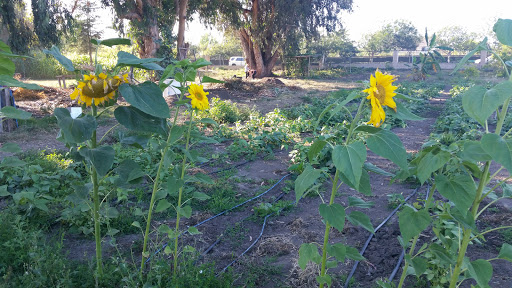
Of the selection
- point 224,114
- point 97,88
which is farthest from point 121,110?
point 224,114

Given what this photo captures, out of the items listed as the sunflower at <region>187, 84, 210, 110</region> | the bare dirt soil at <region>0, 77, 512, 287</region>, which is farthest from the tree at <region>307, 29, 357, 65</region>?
the sunflower at <region>187, 84, 210, 110</region>

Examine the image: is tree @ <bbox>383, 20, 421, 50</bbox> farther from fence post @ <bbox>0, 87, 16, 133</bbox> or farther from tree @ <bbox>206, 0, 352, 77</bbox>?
fence post @ <bbox>0, 87, 16, 133</bbox>

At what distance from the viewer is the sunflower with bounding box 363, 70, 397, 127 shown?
55.2 inches

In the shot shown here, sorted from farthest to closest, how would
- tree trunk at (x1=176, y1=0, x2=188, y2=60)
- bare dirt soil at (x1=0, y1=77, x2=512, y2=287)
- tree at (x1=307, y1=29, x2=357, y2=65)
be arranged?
1. tree at (x1=307, y1=29, x2=357, y2=65)
2. tree trunk at (x1=176, y1=0, x2=188, y2=60)
3. bare dirt soil at (x1=0, y1=77, x2=512, y2=287)

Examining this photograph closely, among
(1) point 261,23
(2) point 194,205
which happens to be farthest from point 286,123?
(1) point 261,23

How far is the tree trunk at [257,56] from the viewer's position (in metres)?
22.1

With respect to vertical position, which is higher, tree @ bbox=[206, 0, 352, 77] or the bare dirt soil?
tree @ bbox=[206, 0, 352, 77]

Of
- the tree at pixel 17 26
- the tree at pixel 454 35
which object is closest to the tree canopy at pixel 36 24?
the tree at pixel 17 26

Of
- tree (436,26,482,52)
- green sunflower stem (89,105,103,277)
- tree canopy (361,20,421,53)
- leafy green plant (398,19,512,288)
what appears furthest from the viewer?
tree (436,26,482,52)

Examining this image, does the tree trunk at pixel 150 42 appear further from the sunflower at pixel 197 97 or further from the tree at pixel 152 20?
the sunflower at pixel 197 97

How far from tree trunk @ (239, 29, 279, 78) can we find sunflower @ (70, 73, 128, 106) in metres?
20.9

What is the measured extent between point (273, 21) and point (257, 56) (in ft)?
9.09

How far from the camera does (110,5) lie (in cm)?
1202

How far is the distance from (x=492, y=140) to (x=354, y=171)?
46cm
